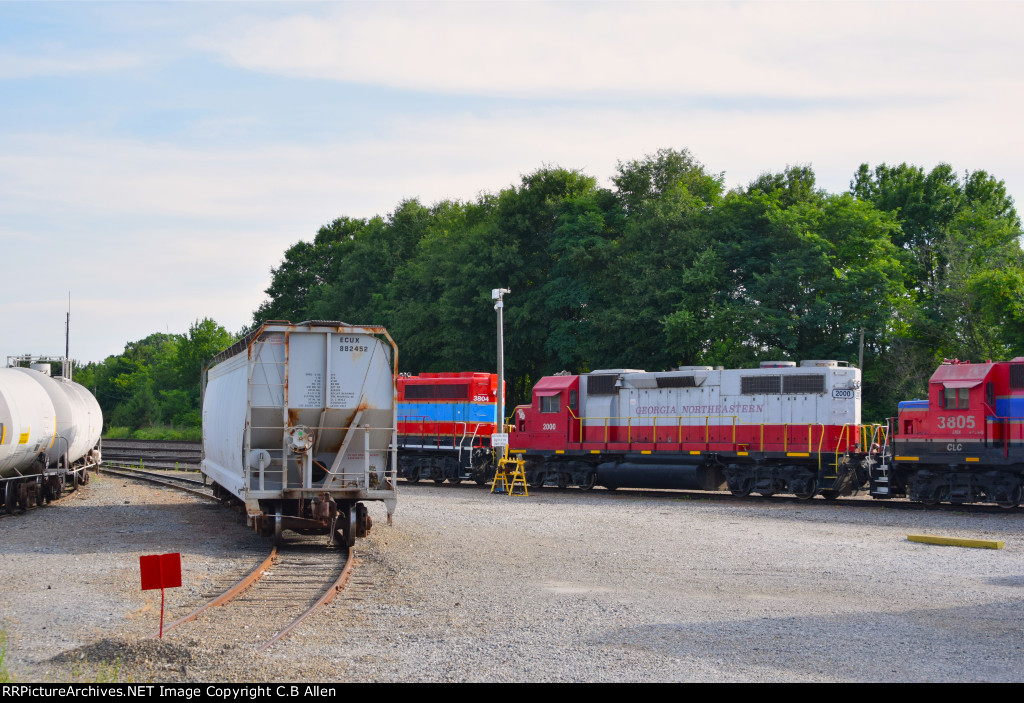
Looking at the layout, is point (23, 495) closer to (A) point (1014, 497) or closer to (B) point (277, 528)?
(B) point (277, 528)

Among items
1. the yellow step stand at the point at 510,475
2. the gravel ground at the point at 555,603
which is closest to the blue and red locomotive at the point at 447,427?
the yellow step stand at the point at 510,475

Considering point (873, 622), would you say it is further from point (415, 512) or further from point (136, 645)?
point (415, 512)

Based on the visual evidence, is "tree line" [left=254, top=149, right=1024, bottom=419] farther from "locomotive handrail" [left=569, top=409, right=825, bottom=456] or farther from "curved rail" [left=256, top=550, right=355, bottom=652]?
"curved rail" [left=256, top=550, right=355, bottom=652]

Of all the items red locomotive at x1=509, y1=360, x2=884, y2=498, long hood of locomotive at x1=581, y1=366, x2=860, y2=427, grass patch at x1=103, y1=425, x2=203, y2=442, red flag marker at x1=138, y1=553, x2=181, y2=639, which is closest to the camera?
red flag marker at x1=138, y1=553, x2=181, y2=639

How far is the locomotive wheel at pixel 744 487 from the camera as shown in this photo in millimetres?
26578

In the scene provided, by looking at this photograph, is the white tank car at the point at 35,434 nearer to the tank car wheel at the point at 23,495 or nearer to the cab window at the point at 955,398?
the tank car wheel at the point at 23,495

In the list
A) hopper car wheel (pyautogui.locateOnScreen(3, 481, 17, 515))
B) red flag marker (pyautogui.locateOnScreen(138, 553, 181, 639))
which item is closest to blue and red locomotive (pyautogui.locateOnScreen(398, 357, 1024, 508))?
hopper car wheel (pyautogui.locateOnScreen(3, 481, 17, 515))

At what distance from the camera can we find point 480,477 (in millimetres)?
31672

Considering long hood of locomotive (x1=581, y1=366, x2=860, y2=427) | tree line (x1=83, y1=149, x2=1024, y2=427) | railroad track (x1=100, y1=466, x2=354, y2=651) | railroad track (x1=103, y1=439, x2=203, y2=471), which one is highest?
tree line (x1=83, y1=149, x2=1024, y2=427)

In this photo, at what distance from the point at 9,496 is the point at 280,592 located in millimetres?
12445

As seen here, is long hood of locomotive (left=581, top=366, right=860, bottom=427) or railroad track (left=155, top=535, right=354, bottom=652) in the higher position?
long hood of locomotive (left=581, top=366, right=860, bottom=427)

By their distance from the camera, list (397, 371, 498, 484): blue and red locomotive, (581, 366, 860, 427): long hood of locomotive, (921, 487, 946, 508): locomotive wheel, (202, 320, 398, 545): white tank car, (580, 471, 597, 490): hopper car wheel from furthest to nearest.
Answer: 1. (397, 371, 498, 484): blue and red locomotive
2. (580, 471, 597, 490): hopper car wheel
3. (581, 366, 860, 427): long hood of locomotive
4. (921, 487, 946, 508): locomotive wheel
5. (202, 320, 398, 545): white tank car

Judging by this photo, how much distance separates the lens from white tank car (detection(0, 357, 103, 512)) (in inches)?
781

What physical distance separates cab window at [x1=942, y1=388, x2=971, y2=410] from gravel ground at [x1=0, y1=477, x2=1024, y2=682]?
125 inches
